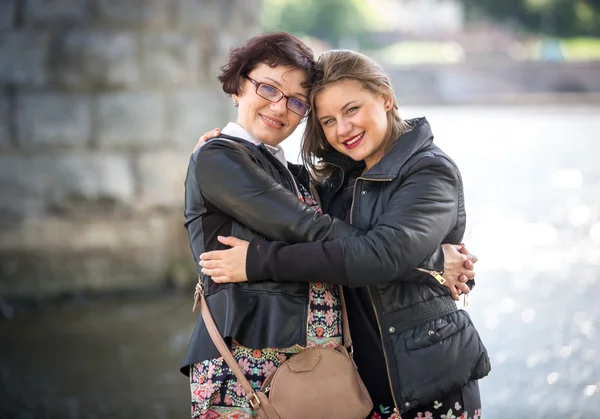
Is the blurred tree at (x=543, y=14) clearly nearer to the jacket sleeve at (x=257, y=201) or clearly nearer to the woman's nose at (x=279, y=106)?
the woman's nose at (x=279, y=106)

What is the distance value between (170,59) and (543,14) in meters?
44.1

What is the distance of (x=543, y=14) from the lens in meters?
46.4

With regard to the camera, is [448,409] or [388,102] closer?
[448,409]

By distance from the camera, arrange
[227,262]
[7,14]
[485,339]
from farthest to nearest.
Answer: [7,14] → [485,339] → [227,262]

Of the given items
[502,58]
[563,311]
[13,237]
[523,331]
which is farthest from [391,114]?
[502,58]

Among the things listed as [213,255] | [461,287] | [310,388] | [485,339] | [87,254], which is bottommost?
[485,339]

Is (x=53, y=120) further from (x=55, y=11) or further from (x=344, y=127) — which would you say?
(x=344, y=127)

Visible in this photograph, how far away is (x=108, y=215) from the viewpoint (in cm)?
617

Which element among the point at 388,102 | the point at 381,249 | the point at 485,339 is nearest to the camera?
the point at 381,249

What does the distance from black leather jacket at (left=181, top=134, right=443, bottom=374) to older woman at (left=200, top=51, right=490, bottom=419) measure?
4 cm

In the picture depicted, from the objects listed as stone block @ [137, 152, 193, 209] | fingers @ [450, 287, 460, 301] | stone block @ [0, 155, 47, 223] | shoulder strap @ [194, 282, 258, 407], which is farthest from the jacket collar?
stone block @ [0, 155, 47, 223]

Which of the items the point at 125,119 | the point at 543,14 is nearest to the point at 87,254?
the point at 125,119

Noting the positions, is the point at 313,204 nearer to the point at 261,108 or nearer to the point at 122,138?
the point at 261,108

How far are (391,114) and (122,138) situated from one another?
3.91 meters
